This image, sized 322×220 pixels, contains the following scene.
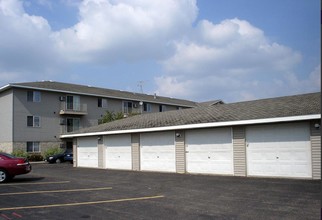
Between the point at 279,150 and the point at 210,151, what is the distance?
368 cm

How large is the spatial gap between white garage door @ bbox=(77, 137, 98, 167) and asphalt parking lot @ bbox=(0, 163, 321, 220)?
11.8 metres

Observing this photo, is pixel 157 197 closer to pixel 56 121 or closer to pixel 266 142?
pixel 266 142

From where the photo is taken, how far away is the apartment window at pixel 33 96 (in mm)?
39581

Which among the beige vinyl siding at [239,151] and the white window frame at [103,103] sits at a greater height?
the white window frame at [103,103]

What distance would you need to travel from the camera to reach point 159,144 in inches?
828

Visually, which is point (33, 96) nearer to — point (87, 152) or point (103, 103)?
point (103, 103)

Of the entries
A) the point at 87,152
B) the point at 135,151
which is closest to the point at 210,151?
the point at 135,151

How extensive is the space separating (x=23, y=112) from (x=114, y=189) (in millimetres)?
28739

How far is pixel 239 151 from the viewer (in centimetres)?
1703

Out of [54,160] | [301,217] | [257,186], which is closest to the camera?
[301,217]

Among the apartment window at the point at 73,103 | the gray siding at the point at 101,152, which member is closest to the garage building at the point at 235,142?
the gray siding at the point at 101,152

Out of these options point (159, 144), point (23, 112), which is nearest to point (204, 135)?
point (159, 144)

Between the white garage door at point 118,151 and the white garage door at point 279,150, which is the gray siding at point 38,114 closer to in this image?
the white garage door at point 118,151

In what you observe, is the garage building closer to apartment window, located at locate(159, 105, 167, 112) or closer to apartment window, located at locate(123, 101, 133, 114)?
apartment window, located at locate(123, 101, 133, 114)
